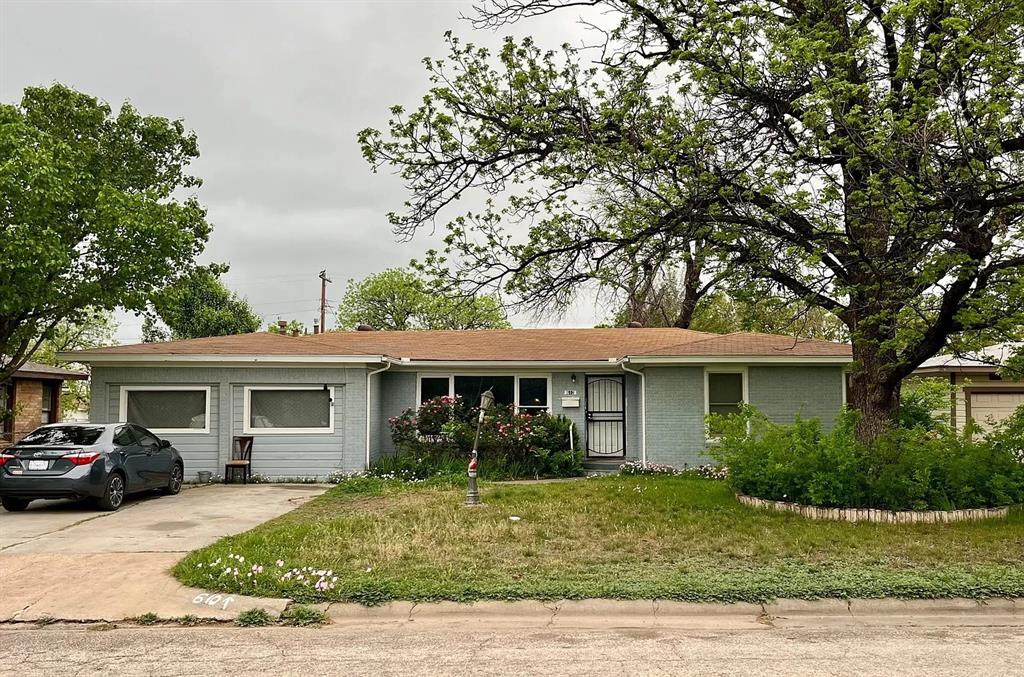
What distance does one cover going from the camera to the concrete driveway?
23.0 ft

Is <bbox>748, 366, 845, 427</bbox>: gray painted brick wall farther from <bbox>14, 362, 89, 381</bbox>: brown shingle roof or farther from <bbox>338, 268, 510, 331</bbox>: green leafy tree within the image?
<bbox>338, 268, 510, 331</bbox>: green leafy tree

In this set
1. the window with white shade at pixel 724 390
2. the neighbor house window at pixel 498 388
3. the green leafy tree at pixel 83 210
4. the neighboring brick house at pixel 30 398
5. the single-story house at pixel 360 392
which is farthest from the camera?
the neighboring brick house at pixel 30 398

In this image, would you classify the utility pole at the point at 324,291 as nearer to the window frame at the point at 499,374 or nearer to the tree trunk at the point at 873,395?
the window frame at the point at 499,374

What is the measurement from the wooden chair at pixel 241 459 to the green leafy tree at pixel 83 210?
11.1ft

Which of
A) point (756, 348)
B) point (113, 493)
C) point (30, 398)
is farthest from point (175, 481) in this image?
point (30, 398)

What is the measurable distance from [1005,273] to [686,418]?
860 cm

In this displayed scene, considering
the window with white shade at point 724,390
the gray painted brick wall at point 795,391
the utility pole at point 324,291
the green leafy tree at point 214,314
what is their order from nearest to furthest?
1. the gray painted brick wall at point 795,391
2. the window with white shade at point 724,390
3. the green leafy tree at point 214,314
4. the utility pole at point 324,291

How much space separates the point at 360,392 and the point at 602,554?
29.6ft

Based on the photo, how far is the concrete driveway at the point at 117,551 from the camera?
7004 mm

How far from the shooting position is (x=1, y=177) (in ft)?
41.7

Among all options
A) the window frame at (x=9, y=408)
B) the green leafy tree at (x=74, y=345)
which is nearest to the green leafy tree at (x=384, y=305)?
the green leafy tree at (x=74, y=345)

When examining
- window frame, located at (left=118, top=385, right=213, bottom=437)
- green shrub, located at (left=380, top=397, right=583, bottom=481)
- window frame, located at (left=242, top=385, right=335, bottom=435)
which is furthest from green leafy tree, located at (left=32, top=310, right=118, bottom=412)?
green shrub, located at (left=380, top=397, right=583, bottom=481)

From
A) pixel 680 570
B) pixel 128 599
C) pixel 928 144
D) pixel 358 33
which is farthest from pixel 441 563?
pixel 358 33

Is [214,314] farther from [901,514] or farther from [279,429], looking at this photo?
[901,514]
